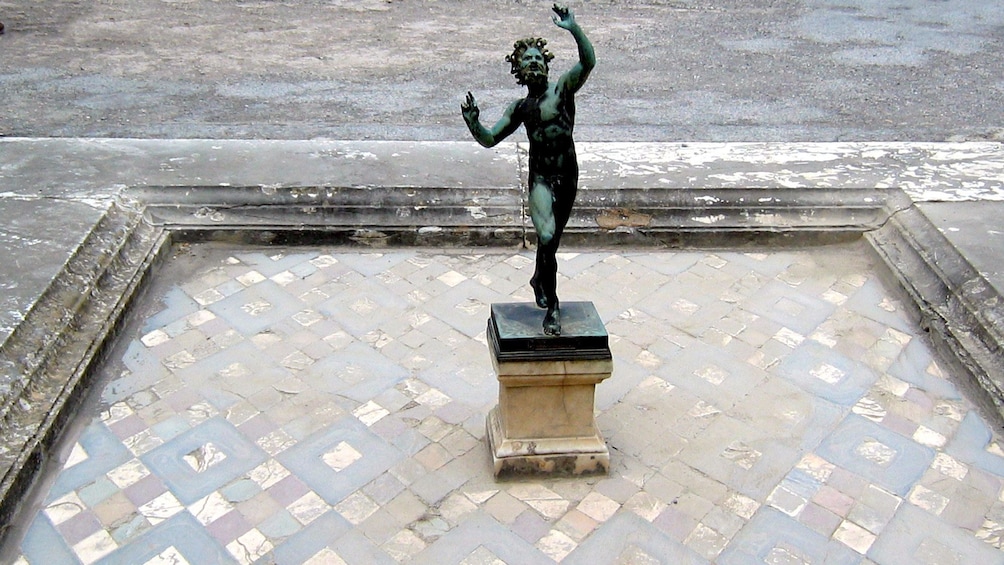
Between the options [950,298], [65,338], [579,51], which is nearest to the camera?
[579,51]

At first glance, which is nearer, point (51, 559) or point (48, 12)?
point (51, 559)

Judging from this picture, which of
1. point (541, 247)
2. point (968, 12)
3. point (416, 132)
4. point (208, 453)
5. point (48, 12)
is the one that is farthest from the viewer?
point (968, 12)

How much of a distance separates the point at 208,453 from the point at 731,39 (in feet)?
29.2

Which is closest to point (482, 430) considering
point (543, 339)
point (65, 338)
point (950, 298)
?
point (543, 339)

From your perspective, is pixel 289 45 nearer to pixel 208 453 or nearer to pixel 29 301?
pixel 29 301

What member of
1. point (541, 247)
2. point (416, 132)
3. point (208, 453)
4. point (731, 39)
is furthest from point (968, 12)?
point (208, 453)

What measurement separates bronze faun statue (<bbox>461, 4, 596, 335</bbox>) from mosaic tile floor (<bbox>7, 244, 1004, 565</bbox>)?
908mm

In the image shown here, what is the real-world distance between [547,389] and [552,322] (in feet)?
1.05

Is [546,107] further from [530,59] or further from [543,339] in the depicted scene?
[543,339]

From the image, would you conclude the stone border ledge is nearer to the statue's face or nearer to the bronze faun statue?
the bronze faun statue

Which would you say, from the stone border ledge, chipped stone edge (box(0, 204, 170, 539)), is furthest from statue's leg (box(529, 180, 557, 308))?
chipped stone edge (box(0, 204, 170, 539))

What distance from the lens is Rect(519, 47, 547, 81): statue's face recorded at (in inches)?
134

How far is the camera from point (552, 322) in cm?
365

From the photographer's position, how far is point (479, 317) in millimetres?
5090
